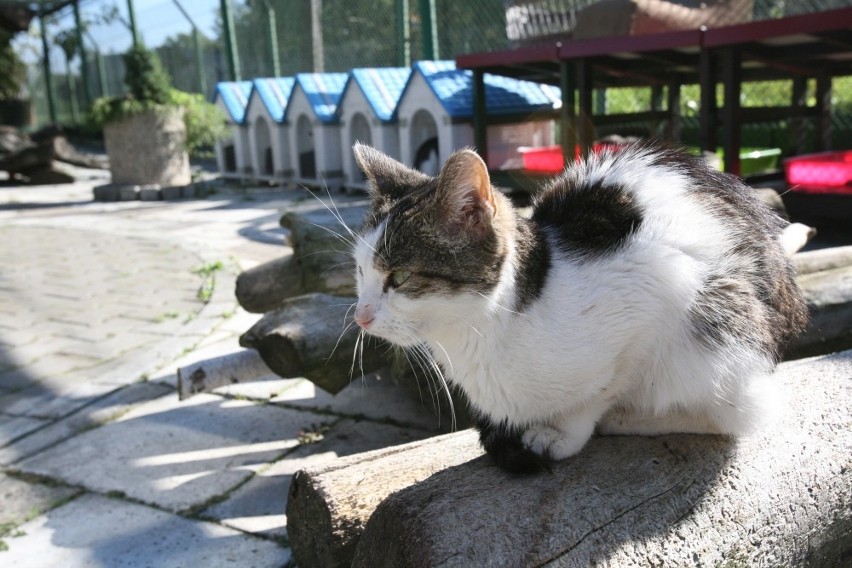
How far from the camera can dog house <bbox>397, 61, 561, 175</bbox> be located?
670 centimetres

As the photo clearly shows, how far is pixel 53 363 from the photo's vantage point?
156 inches

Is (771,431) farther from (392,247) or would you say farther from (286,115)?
(286,115)

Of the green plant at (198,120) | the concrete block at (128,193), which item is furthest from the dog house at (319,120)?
the concrete block at (128,193)

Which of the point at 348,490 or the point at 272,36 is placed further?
the point at 272,36

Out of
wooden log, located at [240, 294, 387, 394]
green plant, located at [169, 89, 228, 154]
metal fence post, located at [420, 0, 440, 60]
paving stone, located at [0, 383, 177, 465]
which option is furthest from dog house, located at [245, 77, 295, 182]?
wooden log, located at [240, 294, 387, 394]

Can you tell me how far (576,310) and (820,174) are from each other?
4.05 m

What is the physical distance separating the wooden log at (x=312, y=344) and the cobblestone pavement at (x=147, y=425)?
29 cm

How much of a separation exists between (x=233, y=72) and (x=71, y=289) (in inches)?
283

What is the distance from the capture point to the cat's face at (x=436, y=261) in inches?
60.5

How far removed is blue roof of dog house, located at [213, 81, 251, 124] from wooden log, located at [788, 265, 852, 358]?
903 cm

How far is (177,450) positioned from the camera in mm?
2889

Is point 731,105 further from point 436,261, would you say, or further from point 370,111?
point 370,111

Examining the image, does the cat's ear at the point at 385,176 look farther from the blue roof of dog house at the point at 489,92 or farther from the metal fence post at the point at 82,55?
the metal fence post at the point at 82,55

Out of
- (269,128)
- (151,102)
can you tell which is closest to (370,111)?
(269,128)
